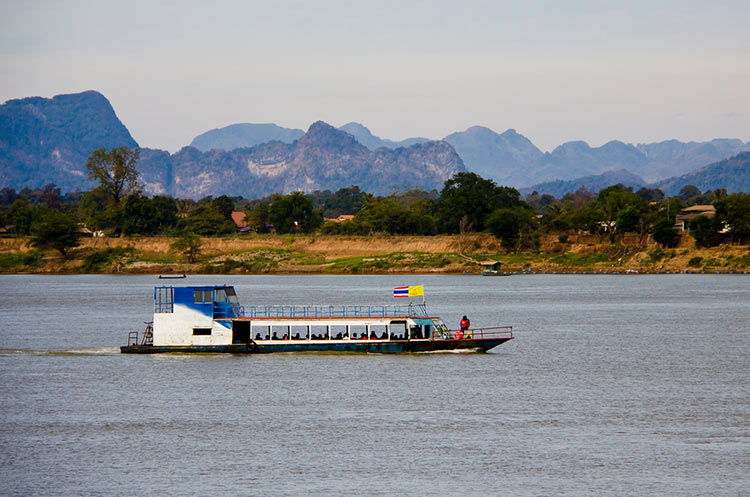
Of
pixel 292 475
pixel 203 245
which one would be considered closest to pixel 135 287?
pixel 203 245

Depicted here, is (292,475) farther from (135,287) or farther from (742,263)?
(742,263)

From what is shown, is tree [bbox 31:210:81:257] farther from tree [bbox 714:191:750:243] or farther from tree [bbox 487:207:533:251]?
tree [bbox 714:191:750:243]

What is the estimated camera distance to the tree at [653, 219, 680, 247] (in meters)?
161

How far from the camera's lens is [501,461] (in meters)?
37.1

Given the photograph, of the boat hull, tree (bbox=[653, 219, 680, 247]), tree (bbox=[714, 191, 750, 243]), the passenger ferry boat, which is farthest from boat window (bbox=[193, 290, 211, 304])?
tree (bbox=[653, 219, 680, 247])

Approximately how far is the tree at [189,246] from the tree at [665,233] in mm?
95077

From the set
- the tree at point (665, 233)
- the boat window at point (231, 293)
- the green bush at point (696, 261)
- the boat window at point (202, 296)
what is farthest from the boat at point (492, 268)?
the boat window at point (202, 296)

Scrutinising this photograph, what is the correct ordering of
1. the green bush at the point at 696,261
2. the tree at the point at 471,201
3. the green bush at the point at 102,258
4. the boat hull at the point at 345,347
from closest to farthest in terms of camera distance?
1. the boat hull at the point at 345,347
2. the green bush at the point at 696,261
3. the tree at the point at 471,201
4. the green bush at the point at 102,258

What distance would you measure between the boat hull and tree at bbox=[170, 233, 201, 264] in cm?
12269

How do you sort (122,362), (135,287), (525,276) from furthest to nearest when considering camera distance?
(525,276)
(135,287)
(122,362)

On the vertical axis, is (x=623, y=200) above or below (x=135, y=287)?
above

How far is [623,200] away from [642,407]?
131 meters

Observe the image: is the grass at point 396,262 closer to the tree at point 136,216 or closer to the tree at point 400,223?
the tree at point 400,223

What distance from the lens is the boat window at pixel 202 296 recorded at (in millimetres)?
62469
